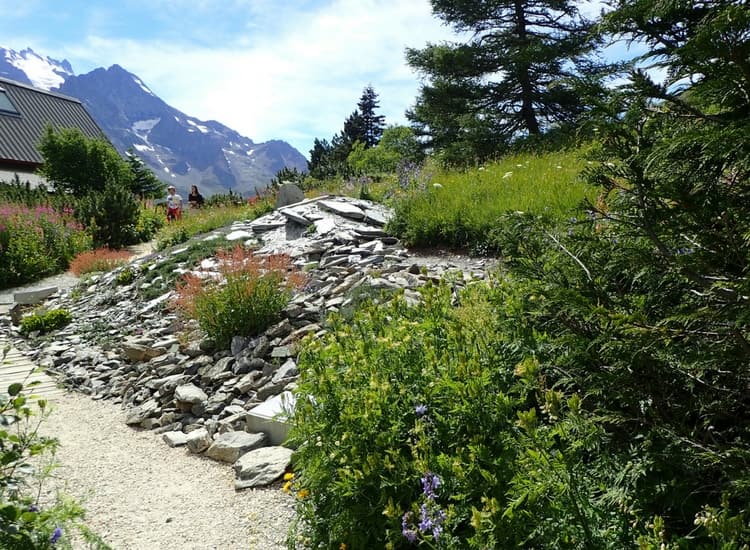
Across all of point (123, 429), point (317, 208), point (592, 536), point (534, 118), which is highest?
point (534, 118)

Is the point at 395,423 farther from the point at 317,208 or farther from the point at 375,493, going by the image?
the point at 317,208

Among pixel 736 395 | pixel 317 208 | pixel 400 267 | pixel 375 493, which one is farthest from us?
pixel 317 208

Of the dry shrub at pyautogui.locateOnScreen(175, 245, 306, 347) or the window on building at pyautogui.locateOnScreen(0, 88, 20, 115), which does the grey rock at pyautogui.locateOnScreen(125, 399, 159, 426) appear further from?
the window on building at pyautogui.locateOnScreen(0, 88, 20, 115)

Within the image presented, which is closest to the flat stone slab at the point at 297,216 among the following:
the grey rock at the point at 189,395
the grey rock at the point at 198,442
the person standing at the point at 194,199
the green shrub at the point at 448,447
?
the grey rock at the point at 189,395

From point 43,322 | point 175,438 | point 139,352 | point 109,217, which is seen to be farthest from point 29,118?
point 175,438

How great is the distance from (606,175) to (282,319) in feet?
14.8

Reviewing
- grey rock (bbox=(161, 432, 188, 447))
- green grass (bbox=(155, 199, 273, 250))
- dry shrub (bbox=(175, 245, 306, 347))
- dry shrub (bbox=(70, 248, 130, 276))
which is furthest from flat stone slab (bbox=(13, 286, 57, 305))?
grey rock (bbox=(161, 432, 188, 447))

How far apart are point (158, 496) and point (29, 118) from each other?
102ft

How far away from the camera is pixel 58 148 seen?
18.7 meters

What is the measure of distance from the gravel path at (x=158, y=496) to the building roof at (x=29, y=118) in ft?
74.9

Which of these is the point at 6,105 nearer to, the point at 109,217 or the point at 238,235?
the point at 109,217

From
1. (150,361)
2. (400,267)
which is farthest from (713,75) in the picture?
(150,361)

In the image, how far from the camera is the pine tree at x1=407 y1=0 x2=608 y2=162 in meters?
18.2

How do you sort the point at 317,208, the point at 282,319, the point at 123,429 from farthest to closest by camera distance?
the point at 317,208, the point at 282,319, the point at 123,429
